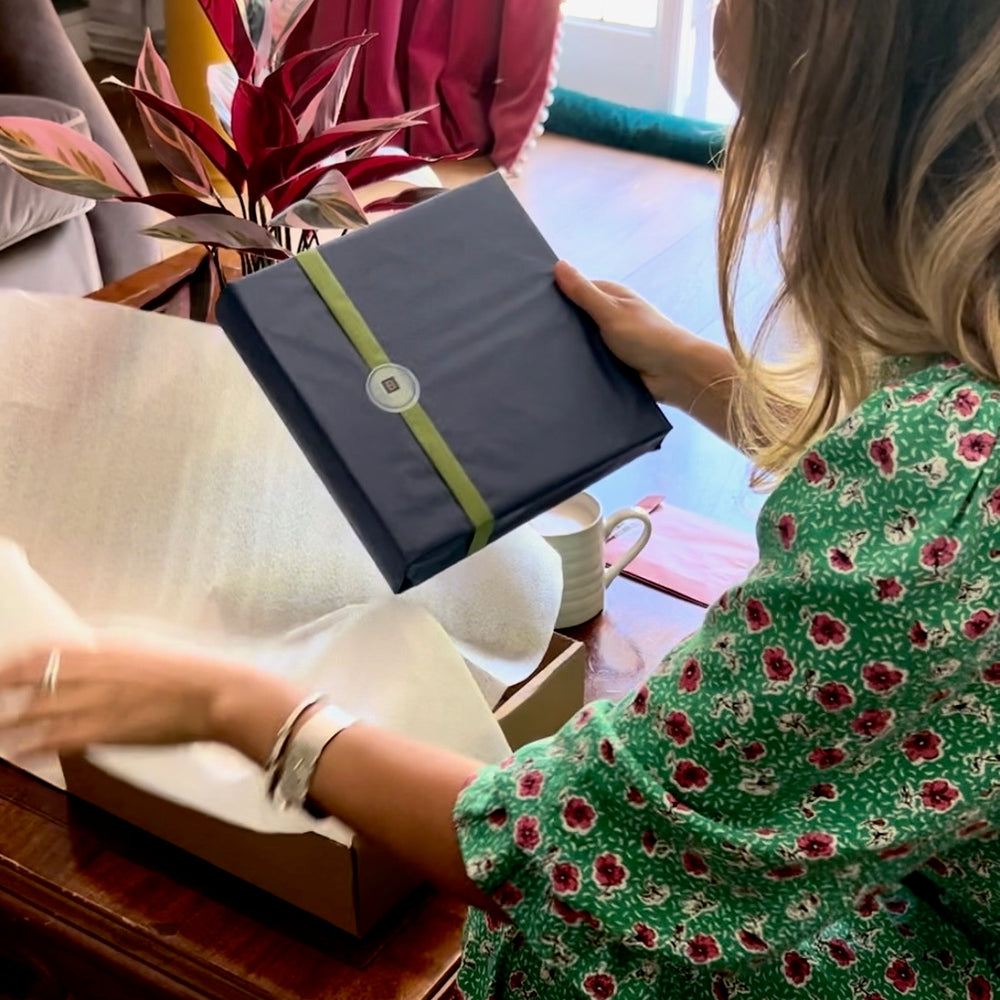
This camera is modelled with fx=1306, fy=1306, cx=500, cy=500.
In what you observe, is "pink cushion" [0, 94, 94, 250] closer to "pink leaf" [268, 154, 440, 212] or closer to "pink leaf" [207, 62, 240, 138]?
"pink leaf" [207, 62, 240, 138]

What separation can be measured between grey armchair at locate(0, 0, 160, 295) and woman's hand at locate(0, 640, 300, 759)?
4.57 ft

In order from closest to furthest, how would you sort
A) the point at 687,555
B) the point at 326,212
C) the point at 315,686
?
1. the point at 315,686
2. the point at 326,212
3. the point at 687,555

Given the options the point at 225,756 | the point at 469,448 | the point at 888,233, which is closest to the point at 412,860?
the point at 225,756

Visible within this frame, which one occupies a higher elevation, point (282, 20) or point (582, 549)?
point (282, 20)

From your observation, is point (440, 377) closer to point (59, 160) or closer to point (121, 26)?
point (59, 160)

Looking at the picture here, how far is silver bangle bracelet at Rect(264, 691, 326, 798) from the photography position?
0.69 metres

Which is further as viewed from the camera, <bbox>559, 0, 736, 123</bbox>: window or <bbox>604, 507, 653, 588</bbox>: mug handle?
<bbox>559, 0, 736, 123</bbox>: window

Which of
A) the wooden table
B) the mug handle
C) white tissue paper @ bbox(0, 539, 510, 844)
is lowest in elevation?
the wooden table

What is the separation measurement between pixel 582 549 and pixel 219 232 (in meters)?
0.38

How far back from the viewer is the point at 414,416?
824 millimetres

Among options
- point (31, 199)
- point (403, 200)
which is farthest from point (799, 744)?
point (31, 199)

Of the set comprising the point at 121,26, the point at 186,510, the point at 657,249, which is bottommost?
the point at 657,249

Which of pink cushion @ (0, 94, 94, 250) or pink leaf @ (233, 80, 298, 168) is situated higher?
pink leaf @ (233, 80, 298, 168)

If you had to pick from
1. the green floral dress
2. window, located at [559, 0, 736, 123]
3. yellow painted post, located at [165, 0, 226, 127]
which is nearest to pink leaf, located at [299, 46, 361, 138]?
the green floral dress
